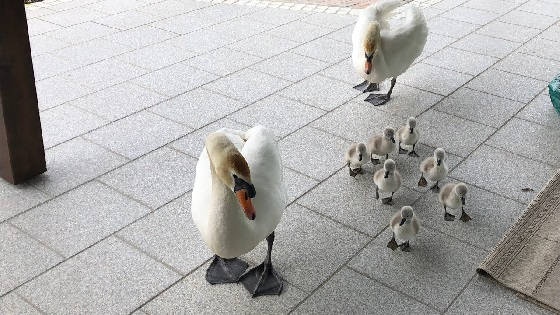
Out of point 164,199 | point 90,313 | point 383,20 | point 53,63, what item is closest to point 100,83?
point 53,63

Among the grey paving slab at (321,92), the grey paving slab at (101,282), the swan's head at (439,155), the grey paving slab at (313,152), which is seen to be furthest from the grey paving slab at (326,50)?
the grey paving slab at (101,282)

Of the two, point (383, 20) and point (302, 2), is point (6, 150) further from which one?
point (302, 2)

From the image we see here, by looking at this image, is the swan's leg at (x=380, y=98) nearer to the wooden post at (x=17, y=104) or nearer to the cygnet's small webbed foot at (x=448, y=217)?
the cygnet's small webbed foot at (x=448, y=217)

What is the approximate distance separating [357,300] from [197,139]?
2.19 meters

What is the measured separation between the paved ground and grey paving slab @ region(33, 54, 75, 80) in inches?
1.0

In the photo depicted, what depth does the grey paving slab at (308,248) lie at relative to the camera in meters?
4.02

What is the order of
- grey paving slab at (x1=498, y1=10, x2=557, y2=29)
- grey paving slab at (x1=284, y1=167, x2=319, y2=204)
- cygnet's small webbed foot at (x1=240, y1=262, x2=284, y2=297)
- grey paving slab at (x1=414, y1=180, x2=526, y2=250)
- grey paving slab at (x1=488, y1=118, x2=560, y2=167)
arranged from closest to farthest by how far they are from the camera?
cygnet's small webbed foot at (x1=240, y1=262, x2=284, y2=297) < grey paving slab at (x1=414, y1=180, x2=526, y2=250) < grey paving slab at (x1=284, y1=167, x2=319, y2=204) < grey paving slab at (x1=488, y1=118, x2=560, y2=167) < grey paving slab at (x1=498, y1=10, x2=557, y2=29)

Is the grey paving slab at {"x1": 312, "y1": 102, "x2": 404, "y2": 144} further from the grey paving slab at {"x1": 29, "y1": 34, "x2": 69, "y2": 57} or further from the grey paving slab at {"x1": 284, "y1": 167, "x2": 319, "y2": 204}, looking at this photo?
the grey paving slab at {"x1": 29, "y1": 34, "x2": 69, "y2": 57}

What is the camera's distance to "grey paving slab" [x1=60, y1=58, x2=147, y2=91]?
6445 mm

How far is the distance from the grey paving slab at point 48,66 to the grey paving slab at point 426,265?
3.87 metres

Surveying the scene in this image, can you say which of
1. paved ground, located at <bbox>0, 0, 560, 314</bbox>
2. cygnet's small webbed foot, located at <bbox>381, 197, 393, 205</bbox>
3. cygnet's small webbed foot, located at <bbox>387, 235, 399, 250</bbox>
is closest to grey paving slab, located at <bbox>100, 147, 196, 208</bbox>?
paved ground, located at <bbox>0, 0, 560, 314</bbox>

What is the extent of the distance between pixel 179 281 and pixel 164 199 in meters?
0.89

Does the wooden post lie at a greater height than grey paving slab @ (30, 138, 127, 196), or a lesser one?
greater

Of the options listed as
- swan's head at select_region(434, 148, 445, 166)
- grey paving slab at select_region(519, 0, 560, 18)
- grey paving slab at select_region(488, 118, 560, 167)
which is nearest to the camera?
swan's head at select_region(434, 148, 445, 166)
